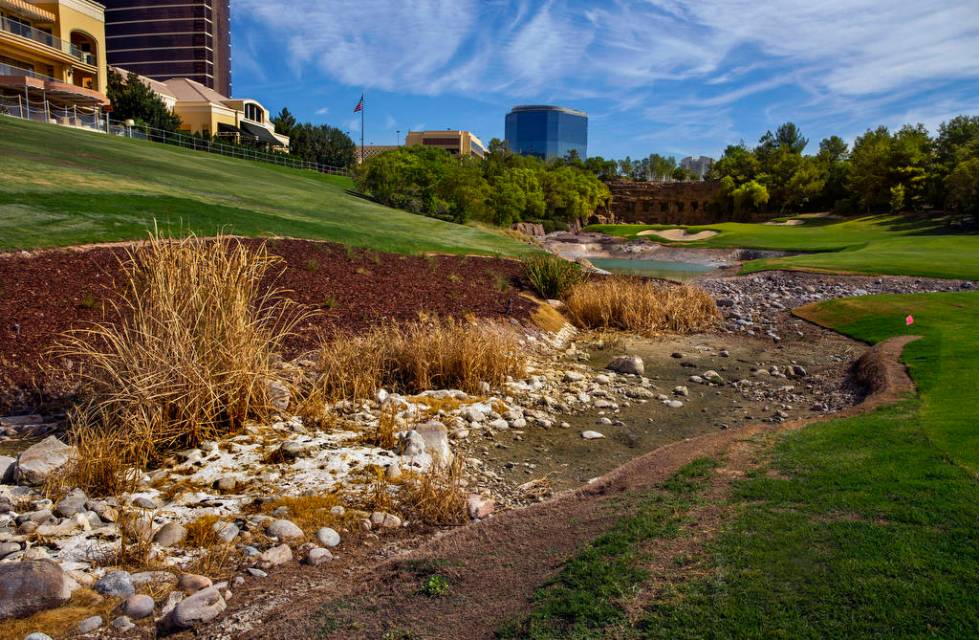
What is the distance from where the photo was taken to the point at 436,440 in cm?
705

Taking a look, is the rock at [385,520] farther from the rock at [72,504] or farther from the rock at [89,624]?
the rock at [72,504]

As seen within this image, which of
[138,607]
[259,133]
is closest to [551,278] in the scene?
[138,607]

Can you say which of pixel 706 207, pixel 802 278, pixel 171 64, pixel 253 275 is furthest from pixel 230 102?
pixel 253 275

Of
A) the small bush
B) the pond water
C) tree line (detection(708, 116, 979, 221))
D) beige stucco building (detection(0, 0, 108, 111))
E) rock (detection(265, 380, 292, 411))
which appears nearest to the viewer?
the small bush

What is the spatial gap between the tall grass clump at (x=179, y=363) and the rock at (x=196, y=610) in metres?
2.39

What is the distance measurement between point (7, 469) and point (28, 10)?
50.8 meters

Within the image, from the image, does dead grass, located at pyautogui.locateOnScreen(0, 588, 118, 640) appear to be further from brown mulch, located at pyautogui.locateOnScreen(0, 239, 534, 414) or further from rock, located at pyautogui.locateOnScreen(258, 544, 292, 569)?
brown mulch, located at pyautogui.locateOnScreen(0, 239, 534, 414)

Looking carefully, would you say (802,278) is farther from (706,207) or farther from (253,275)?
(706,207)

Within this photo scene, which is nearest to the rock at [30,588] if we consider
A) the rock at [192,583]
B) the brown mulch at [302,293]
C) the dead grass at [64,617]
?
the dead grass at [64,617]

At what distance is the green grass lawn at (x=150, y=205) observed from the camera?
12406 mm

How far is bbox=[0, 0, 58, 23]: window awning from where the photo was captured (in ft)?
136

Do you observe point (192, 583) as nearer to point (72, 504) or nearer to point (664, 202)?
point (72, 504)

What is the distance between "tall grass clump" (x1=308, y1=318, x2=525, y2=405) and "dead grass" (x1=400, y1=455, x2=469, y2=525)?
2691 mm

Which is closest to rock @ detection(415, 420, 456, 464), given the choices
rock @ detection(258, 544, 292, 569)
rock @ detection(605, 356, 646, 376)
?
rock @ detection(258, 544, 292, 569)
